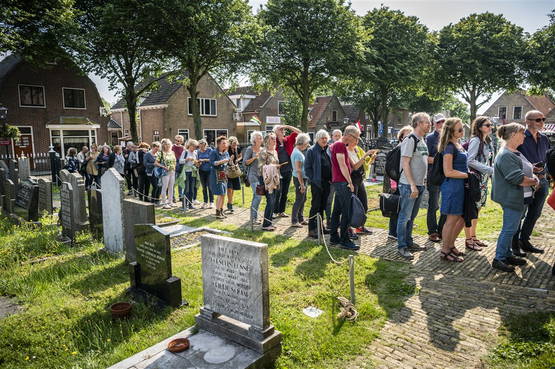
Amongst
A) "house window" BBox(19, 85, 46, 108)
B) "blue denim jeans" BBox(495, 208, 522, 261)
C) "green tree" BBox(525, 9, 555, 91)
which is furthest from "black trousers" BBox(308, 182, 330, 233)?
"green tree" BBox(525, 9, 555, 91)

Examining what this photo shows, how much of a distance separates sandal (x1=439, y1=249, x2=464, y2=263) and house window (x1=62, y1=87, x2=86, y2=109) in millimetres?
31719

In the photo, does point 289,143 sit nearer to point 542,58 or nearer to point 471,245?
point 471,245

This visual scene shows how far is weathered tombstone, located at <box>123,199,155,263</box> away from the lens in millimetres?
5812

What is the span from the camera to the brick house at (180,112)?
1407 inches

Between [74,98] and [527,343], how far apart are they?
33.9 metres

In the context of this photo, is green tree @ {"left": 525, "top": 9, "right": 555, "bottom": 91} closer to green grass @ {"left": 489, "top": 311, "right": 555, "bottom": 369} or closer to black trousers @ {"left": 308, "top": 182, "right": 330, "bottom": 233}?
black trousers @ {"left": 308, "top": 182, "right": 330, "bottom": 233}

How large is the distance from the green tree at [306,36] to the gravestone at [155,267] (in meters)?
21.3


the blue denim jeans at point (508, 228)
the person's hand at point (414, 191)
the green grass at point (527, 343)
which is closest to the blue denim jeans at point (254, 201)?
the person's hand at point (414, 191)

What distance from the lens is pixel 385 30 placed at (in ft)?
103

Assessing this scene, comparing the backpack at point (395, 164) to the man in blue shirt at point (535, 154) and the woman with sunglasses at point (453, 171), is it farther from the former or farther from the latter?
the man in blue shirt at point (535, 154)

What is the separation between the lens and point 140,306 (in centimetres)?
479

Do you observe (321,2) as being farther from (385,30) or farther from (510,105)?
(510,105)

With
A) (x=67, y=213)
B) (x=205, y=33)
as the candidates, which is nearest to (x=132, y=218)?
(x=67, y=213)

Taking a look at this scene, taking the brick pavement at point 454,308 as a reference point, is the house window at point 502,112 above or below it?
above
